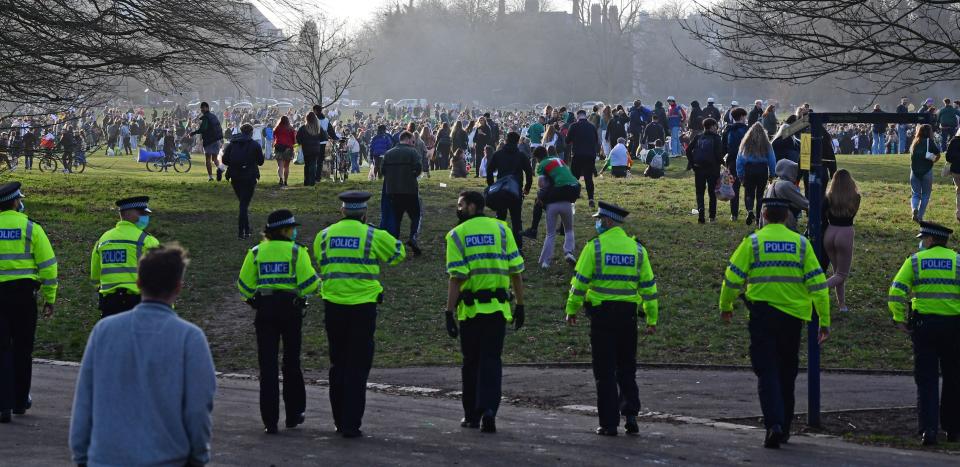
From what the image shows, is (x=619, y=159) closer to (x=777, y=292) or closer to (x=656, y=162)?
(x=656, y=162)

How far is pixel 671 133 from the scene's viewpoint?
3994cm

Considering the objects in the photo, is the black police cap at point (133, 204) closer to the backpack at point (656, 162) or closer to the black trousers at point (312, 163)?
the black trousers at point (312, 163)

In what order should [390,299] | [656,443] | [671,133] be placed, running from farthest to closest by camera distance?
[671,133] → [390,299] → [656,443]

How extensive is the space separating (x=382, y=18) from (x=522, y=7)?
13.5 meters

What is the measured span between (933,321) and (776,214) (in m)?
1.56

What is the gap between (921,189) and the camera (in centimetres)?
2266

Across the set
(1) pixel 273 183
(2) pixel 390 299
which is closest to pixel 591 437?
(2) pixel 390 299

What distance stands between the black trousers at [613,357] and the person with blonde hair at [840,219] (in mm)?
5060

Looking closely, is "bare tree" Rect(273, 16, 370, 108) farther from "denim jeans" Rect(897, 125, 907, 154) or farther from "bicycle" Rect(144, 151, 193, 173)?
"denim jeans" Rect(897, 125, 907, 154)

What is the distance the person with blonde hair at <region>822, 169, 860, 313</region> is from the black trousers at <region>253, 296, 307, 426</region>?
6840 mm

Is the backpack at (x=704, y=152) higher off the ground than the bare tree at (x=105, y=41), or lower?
lower

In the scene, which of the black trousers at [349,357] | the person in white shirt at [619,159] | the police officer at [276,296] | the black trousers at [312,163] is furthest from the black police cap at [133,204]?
the person in white shirt at [619,159]

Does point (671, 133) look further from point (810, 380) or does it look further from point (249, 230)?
point (810, 380)

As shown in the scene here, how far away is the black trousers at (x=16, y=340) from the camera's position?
10.5 m
